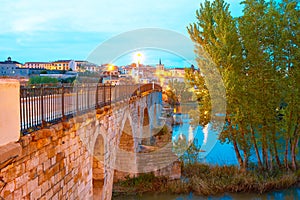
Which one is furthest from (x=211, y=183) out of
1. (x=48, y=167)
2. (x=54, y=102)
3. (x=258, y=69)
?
(x=48, y=167)

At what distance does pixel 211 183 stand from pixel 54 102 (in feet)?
27.3

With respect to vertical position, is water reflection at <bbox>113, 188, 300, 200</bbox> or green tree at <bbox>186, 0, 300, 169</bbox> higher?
green tree at <bbox>186, 0, 300, 169</bbox>

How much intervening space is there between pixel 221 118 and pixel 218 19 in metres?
4.16

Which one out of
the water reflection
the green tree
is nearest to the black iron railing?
the water reflection

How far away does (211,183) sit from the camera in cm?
1172

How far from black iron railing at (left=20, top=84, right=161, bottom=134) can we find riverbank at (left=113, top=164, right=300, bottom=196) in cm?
488

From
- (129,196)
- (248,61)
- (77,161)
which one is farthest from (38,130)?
(248,61)

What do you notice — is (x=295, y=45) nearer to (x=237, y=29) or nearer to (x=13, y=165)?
(x=237, y=29)

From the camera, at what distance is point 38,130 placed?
361 cm

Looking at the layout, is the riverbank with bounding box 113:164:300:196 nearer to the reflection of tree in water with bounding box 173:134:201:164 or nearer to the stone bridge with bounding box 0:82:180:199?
the reflection of tree in water with bounding box 173:134:201:164

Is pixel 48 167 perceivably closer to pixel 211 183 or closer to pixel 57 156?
pixel 57 156

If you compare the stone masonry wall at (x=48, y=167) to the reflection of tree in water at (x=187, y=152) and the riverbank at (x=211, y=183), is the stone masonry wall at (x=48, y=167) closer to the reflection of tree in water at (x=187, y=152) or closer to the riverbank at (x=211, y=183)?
the riverbank at (x=211, y=183)

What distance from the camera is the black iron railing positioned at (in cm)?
381

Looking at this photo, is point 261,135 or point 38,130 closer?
point 38,130
